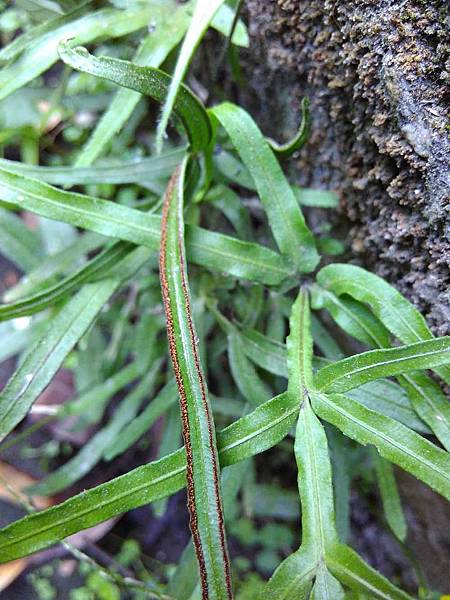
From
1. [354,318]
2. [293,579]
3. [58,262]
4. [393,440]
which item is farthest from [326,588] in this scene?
[58,262]

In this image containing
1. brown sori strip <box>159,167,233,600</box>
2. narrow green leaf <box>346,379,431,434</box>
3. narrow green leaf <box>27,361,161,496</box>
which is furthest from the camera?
narrow green leaf <box>27,361,161,496</box>

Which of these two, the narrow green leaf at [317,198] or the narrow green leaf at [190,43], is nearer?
the narrow green leaf at [190,43]

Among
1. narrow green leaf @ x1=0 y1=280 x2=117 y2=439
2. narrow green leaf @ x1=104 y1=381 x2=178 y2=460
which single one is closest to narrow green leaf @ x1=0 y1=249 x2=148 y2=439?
narrow green leaf @ x1=0 y1=280 x2=117 y2=439

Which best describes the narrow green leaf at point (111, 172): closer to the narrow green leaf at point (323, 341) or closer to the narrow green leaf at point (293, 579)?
the narrow green leaf at point (323, 341)

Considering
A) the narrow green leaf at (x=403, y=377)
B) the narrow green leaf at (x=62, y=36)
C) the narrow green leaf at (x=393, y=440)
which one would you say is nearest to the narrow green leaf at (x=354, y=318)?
the narrow green leaf at (x=403, y=377)

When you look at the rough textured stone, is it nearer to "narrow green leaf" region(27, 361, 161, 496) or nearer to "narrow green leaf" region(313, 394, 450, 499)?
"narrow green leaf" region(313, 394, 450, 499)

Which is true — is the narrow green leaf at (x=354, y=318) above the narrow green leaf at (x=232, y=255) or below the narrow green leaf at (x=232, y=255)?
below

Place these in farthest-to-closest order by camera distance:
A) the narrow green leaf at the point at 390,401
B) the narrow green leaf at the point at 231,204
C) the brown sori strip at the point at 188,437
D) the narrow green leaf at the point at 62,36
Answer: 1. the narrow green leaf at the point at 231,204
2. the narrow green leaf at the point at 62,36
3. the narrow green leaf at the point at 390,401
4. the brown sori strip at the point at 188,437
